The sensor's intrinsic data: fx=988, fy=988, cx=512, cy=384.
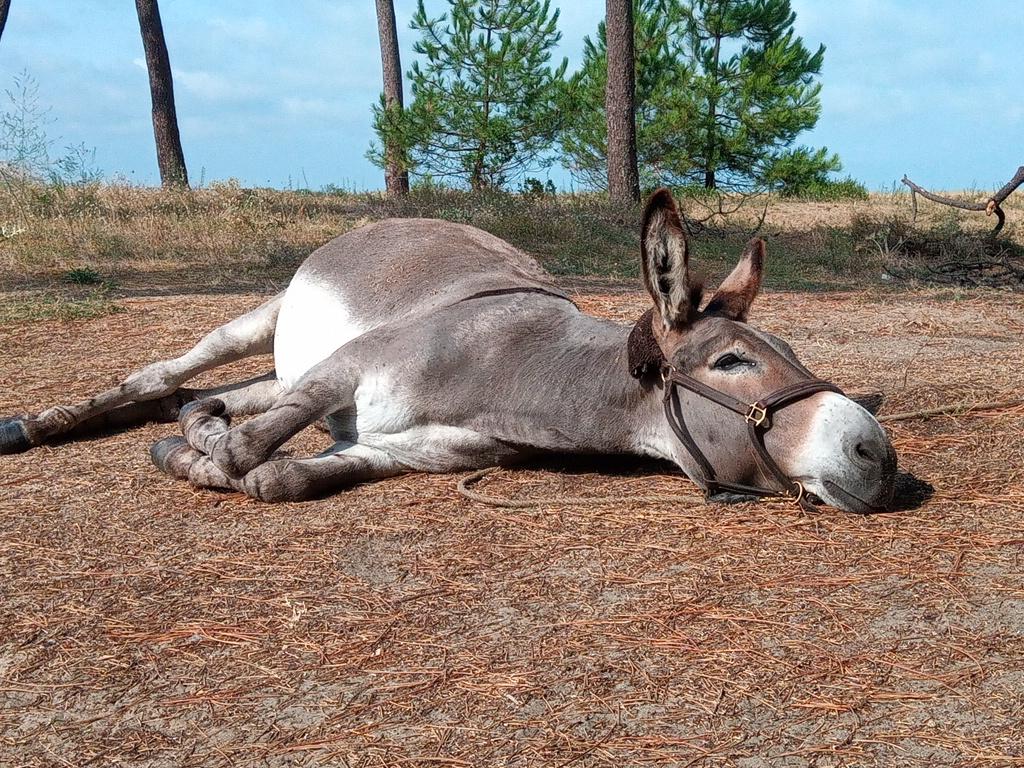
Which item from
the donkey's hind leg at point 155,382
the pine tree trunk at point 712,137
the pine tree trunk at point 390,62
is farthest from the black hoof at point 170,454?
the pine tree trunk at point 712,137

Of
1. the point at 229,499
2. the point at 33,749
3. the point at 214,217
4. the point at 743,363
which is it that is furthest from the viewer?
the point at 214,217

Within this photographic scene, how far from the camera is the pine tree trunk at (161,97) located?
17.5 meters

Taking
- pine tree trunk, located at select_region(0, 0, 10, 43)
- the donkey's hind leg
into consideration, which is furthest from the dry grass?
the donkey's hind leg

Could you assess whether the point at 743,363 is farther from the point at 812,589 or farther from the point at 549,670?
the point at 549,670

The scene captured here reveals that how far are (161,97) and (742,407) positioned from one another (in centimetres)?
1698

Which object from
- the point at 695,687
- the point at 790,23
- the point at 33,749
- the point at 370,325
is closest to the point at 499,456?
the point at 370,325

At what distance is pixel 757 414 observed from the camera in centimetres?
354

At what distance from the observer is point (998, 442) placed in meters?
4.36

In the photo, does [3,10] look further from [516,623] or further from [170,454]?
[516,623]

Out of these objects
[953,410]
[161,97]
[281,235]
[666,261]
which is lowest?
[953,410]

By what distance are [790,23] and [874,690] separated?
23285mm

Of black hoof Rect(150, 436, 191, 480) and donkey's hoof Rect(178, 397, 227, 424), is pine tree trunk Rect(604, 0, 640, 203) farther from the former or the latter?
black hoof Rect(150, 436, 191, 480)

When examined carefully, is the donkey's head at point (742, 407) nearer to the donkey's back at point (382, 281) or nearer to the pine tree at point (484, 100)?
the donkey's back at point (382, 281)

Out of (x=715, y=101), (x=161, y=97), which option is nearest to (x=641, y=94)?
(x=715, y=101)
